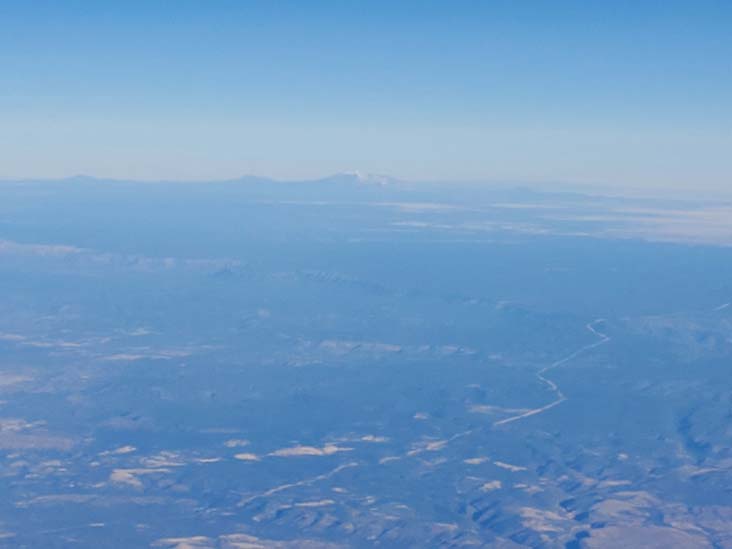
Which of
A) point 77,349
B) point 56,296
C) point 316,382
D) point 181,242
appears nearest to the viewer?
point 316,382

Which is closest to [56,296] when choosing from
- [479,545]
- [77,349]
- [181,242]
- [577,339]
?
[77,349]

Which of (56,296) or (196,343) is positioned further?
(56,296)

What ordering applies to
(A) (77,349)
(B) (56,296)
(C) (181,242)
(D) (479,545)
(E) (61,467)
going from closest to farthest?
(D) (479,545)
(E) (61,467)
(A) (77,349)
(B) (56,296)
(C) (181,242)

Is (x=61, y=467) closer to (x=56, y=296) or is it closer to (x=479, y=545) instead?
(x=479, y=545)

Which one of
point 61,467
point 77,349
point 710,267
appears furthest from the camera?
point 710,267

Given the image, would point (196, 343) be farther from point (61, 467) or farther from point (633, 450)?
point (633, 450)

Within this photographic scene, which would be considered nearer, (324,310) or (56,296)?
(324,310)

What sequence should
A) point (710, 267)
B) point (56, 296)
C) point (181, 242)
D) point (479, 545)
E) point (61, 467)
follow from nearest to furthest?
point (479, 545) < point (61, 467) < point (56, 296) < point (710, 267) < point (181, 242)

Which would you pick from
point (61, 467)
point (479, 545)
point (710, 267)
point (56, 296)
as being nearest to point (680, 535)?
point (479, 545)
